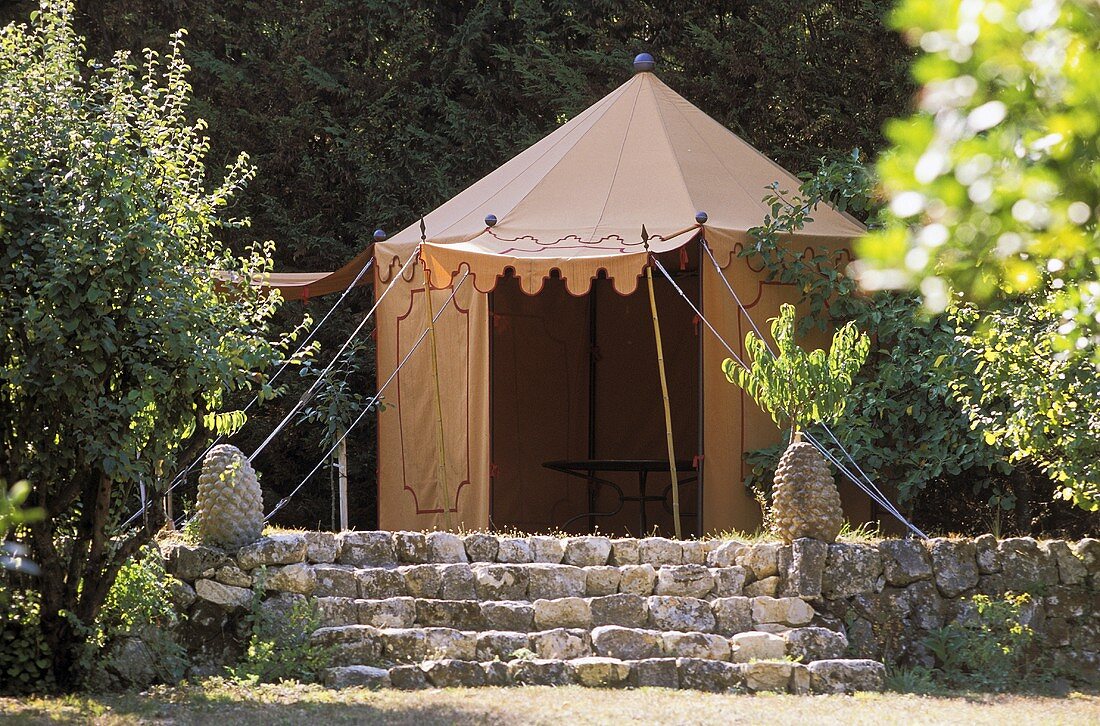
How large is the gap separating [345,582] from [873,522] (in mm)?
3366

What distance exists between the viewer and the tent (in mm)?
7176

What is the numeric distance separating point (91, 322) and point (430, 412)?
3.37 m

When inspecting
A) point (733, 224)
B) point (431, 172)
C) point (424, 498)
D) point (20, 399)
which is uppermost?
point (431, 172)

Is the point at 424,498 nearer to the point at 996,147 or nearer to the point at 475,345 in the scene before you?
the point at 475,345

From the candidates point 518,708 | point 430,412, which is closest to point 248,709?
point 518,708

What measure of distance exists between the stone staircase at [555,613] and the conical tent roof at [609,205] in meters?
1.53

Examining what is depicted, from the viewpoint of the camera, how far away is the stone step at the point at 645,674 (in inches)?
200

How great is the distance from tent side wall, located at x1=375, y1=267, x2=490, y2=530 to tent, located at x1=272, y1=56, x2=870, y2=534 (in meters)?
0.01

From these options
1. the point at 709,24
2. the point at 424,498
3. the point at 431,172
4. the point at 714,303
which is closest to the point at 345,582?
the point at 424,498

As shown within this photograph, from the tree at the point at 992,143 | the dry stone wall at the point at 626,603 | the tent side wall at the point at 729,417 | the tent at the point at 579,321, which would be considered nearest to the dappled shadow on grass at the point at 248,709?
the dry stone wall at the point at 626,603

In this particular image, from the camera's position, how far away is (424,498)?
7.82 m

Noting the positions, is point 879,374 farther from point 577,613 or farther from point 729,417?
point 577,613

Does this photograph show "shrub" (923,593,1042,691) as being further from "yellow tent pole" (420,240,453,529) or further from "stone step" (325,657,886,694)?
"yellow tent pole" (420,240,453,529)

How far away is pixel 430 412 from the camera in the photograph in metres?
7.86
